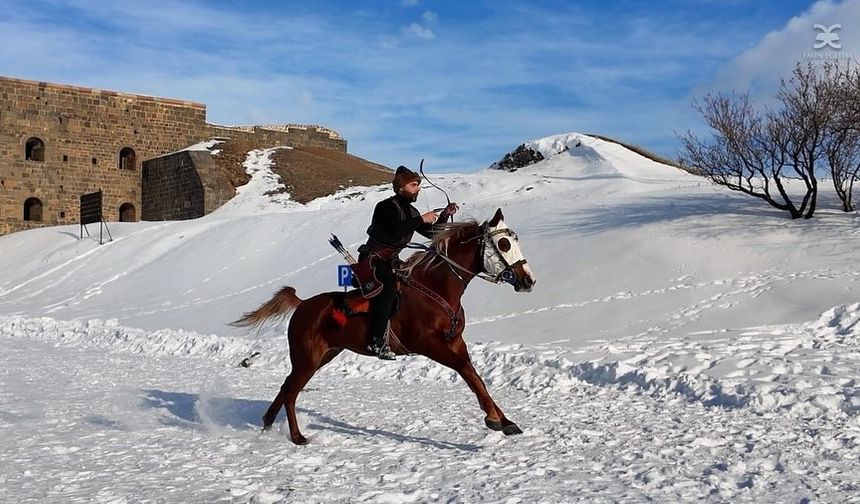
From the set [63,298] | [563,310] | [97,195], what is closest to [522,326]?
[563,310]

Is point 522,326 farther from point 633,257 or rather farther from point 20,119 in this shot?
point 20,119

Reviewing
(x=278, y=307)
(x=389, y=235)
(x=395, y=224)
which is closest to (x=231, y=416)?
(x=278, y=307)

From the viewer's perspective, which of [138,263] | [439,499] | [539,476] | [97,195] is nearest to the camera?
[439,499]

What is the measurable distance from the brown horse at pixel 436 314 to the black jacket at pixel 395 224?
225mm

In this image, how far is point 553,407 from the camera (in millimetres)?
8078

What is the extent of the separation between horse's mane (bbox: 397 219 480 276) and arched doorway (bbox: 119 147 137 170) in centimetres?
4100

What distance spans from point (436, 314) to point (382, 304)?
0.50 metres

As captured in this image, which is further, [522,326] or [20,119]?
[20,119]

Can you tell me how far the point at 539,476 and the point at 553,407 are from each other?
269 centimetres

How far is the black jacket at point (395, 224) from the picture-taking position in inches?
275

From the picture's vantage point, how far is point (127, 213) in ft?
147

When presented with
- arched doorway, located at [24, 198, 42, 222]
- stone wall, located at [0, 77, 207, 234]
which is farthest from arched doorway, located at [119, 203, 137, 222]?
arched doorway, located at [24, 198, 42, 222]

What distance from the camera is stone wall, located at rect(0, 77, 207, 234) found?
41.2 metres

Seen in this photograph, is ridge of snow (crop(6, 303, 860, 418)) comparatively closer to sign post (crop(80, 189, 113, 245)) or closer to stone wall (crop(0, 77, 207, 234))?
sign post (crop(80, 189, 113, 245))
